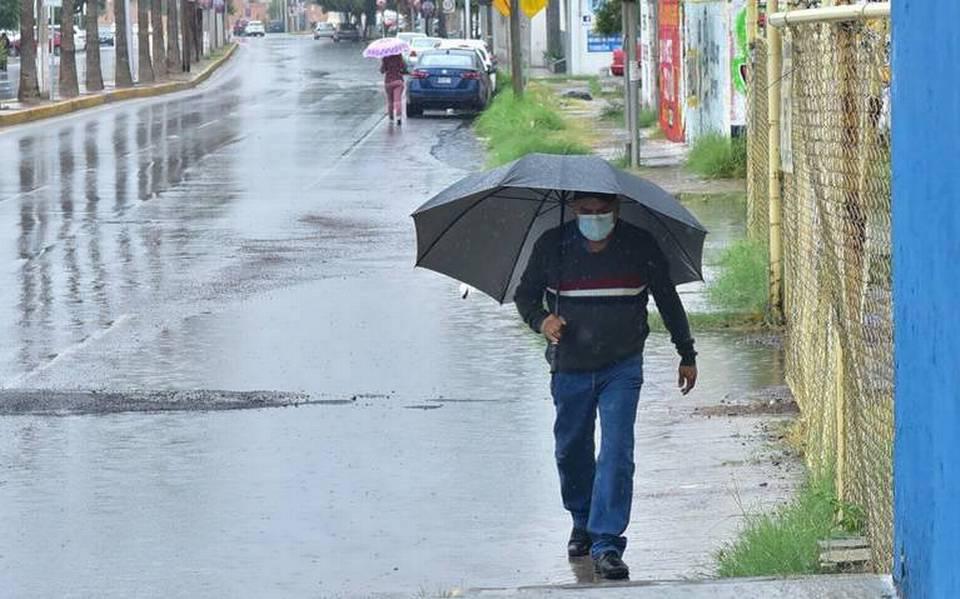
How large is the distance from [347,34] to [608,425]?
4659 inches

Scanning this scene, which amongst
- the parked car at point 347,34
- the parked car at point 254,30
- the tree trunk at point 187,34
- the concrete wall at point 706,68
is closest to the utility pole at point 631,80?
the concrete wall at point 706,68

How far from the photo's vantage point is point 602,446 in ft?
25.1

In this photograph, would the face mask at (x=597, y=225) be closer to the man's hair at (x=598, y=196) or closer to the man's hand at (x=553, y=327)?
the man's hair at (x=598, y=196)

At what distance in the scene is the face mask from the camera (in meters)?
7.52

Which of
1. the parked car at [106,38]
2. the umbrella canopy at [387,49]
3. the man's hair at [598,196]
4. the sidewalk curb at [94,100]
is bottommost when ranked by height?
the sidewalk curb at [94,100]

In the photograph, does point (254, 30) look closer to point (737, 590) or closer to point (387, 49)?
point (387, 49)

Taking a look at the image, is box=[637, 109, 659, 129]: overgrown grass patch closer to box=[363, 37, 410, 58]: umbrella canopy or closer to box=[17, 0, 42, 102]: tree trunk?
box=[363, 37, 410, 58]: umbrella canopy

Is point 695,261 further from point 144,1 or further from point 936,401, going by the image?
point 144,1

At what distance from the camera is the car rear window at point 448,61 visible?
42750 millimetres

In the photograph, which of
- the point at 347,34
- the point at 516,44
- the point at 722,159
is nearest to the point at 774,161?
the point at 722,159

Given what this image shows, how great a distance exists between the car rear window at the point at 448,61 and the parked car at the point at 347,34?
3062 inches

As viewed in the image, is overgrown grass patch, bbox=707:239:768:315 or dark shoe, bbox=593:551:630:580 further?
overgrown grass patch, bbox=707:239:768:315

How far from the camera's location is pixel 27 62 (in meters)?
48.9

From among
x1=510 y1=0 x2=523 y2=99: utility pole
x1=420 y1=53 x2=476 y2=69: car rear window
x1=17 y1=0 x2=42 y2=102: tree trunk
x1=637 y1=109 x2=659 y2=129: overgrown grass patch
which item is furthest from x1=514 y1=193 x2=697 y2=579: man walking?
x1=17 y1=0 x2=42 y2=102: tree trunk
